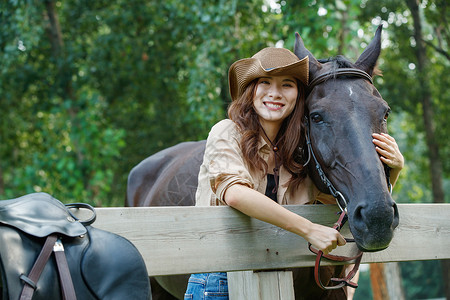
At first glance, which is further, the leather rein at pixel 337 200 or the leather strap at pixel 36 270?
the leather rein at pixel 337 200

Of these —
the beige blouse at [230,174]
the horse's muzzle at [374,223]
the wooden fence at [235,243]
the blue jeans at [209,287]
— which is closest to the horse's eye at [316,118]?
the beige blouse at [230,174]

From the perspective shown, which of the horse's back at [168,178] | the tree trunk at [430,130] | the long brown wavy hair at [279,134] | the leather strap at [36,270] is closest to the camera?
→ the leather strap at [36,270]

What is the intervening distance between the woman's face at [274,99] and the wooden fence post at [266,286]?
69cm

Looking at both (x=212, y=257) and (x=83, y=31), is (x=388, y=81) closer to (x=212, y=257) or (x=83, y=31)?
(x=83, y=31)

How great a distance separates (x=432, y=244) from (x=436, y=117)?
27.5 feet

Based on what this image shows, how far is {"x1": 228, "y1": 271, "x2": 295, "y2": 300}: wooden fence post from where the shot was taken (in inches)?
79.8

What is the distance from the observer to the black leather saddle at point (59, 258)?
133cm

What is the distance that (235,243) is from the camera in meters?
1.99

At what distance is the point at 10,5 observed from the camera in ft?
20.3

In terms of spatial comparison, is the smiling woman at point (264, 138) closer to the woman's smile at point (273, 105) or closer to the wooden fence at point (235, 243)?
the woman's smile at point (273, 105)

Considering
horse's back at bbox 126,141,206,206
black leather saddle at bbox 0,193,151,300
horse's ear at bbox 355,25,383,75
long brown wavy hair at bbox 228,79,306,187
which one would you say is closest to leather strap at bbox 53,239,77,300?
black leather saddle at bbox 0,193,151,300

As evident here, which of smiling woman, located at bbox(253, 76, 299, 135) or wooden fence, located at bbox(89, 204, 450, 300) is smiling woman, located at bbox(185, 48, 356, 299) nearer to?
smiling woman, located at bbox(253, 76, 299, 135)

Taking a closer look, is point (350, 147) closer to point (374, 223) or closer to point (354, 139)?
point (354, 139)

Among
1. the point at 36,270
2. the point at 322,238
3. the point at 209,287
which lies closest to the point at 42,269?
the point at 36,270
